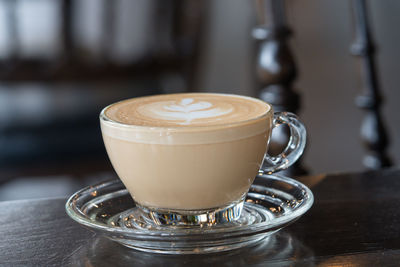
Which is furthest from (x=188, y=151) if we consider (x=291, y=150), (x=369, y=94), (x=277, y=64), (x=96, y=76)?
(x=96, y=76)

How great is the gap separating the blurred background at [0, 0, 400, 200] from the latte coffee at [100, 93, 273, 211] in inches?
40.5

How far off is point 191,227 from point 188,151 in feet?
0.18

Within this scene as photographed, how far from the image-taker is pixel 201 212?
1.12ft

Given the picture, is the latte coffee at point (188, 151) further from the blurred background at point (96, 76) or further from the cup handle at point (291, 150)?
the blurred background at point (96, 76)

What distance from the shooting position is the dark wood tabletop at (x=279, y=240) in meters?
0.30

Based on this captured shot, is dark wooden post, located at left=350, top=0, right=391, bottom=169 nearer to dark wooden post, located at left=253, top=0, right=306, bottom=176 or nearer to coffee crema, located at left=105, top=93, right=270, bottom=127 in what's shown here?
dark wooden post, located at left=253, top=0, right=306, bottom=176

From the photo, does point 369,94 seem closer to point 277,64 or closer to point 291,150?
point 277,64

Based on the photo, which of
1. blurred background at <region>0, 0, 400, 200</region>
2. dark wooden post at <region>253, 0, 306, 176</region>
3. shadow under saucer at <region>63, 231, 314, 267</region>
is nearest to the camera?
shadow under saucer at <region>63, 231, 314, 267</region>

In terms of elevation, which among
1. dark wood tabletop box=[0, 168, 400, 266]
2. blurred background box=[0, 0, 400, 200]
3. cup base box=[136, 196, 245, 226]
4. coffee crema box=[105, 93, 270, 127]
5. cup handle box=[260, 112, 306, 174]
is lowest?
A: blurred background box=[0, 0, 400, 200]

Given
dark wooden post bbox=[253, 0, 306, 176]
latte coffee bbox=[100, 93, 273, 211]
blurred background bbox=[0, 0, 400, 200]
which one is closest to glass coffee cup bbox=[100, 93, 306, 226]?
latte coffee bbox=[100, 93, 273, 211]

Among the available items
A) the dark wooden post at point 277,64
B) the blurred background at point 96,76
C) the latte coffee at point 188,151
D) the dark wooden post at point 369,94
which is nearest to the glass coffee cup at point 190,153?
the latte coffee at point 188,151

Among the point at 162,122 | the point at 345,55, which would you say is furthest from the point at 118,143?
the point at 345,55

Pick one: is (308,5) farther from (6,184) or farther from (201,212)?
(201,212)

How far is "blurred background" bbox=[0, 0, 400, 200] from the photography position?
138 cm
